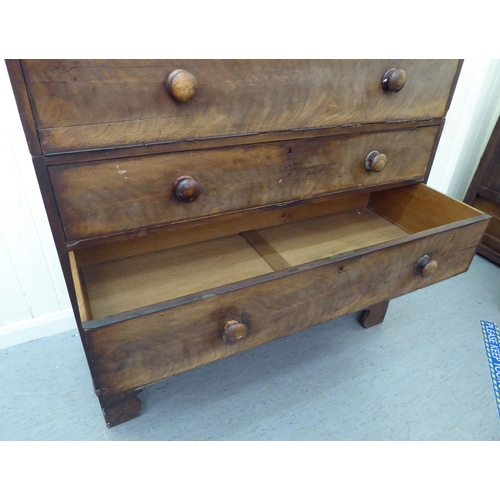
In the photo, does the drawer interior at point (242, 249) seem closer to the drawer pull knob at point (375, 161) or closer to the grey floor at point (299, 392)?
the drawer pull knob at point (375, 161)

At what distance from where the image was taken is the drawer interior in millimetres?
807

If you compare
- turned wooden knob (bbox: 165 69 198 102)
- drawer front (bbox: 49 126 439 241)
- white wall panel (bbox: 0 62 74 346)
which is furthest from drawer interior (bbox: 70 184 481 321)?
turned wooden knob (bbox: 165 69 198 102)

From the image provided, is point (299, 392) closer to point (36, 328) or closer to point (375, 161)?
point (375, 161)

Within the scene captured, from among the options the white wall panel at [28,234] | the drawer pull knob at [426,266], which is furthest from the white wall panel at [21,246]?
the drawer pull knob at [426,266]

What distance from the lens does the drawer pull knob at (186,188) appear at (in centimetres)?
65

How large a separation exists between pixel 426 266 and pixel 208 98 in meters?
0.57

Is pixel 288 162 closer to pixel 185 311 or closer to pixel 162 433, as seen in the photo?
pixel 185 311

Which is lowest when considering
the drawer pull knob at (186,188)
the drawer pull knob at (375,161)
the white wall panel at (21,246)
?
the white wall panel at (21,246)

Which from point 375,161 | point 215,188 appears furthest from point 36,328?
point 375,161

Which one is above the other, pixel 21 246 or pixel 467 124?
pixel 467 124

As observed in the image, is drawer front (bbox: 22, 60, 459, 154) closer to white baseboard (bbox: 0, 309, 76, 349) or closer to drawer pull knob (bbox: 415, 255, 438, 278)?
drawer pull knob (bbox: 415, 255, 438, 278)

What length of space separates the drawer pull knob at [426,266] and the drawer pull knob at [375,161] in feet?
0.73

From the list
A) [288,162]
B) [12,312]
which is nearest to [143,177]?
[288,162]

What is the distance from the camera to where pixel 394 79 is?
0.75 meters
